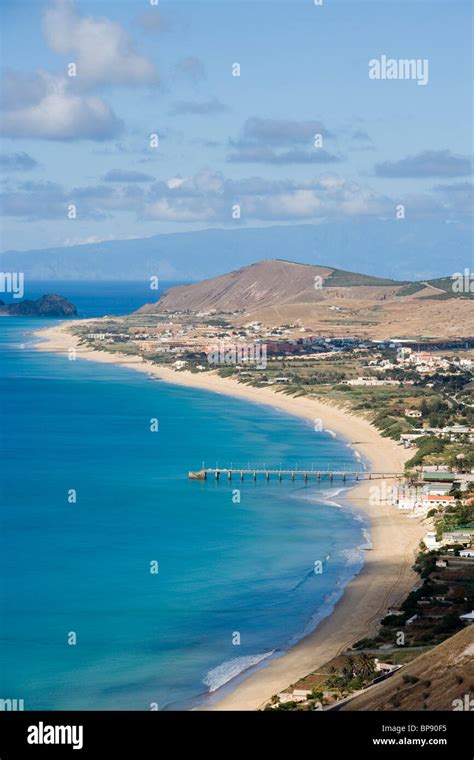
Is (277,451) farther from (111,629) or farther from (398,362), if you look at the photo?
(398,362)

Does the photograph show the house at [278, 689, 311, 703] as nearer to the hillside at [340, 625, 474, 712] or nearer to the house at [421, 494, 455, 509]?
the hillside at [340, 625, 474, 712]

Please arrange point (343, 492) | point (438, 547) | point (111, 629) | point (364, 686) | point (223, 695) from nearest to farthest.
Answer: point (364, 686) < point (223, 695) < point (111, 629) < point (438, 547) < point (343, 492)

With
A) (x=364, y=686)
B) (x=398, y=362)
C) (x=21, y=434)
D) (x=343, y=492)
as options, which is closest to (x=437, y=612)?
(x=364, y=686)

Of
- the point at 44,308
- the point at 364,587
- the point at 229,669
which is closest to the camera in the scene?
the point at 229,669

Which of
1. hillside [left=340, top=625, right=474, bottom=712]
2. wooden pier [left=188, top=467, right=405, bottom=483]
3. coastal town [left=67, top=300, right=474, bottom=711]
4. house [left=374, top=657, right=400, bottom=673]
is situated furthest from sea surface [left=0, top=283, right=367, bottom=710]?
hillside [left=340, top=625, right=474, bottom=712]

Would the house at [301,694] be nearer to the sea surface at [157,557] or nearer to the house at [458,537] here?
the sea surface at [157,557]
